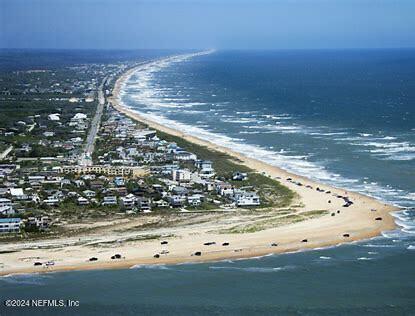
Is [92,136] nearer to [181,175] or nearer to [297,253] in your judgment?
[181,175]

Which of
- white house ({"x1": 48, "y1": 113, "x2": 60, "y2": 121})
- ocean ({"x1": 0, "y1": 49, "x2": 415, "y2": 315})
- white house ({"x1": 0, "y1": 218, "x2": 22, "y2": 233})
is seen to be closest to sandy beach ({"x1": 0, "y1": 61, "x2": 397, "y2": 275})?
ocean ({"x1": 0, "y1": 49, "x2": 415, "y2": 315})

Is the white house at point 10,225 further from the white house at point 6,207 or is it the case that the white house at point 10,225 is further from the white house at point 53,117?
the white house at point 53,117

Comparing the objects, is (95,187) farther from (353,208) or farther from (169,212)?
(353,208)

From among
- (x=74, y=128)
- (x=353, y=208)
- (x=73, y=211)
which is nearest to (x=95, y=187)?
(x=73, y=211)

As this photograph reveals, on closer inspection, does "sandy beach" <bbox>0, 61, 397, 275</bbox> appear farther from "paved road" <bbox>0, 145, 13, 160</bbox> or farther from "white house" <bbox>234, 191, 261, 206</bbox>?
"paved road" <bbox>0, 145, 13, 160</bbox>

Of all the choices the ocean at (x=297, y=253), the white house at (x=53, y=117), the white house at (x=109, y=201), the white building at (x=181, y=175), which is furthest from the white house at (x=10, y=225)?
the white house at (x=53, y=117)

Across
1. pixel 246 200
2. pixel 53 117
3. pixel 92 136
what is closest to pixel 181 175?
pixel 246 200
